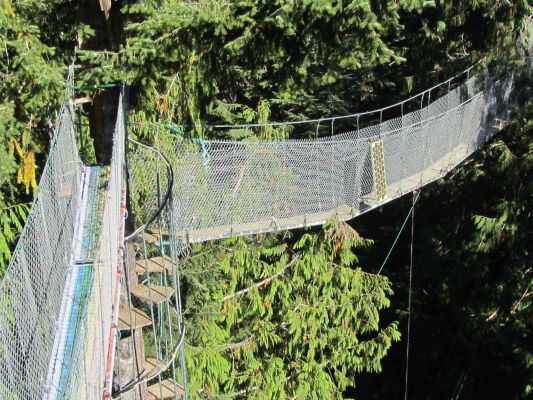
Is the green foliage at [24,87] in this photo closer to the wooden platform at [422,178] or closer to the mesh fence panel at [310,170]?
the mesh fence panel at [310,170]

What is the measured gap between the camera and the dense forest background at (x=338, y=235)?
4.89 meters

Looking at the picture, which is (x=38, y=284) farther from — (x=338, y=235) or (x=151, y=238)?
(x=338, y=235)

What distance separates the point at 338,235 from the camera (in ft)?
29.0

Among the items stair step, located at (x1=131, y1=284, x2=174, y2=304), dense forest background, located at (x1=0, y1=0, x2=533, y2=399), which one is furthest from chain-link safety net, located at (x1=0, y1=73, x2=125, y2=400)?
dense forest background, located at (x1=0, y1=0, x2=533, y2=399)

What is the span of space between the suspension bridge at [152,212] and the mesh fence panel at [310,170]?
1 cm

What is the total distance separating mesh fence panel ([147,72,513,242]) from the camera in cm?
557

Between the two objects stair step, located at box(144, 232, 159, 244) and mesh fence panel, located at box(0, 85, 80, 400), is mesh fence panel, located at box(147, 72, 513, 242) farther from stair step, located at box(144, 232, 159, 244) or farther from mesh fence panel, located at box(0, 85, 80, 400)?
mesh fence panel, located at box(0, 85, 80, 400)

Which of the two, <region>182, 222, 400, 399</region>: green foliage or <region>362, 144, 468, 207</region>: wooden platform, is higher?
<region>362, 144, 468, 207</region>: wooden platform

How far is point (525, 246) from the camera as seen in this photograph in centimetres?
877

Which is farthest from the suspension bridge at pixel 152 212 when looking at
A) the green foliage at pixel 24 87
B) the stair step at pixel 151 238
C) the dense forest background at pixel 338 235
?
the dense forest background at pixel 338 235

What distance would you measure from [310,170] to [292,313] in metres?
3.06

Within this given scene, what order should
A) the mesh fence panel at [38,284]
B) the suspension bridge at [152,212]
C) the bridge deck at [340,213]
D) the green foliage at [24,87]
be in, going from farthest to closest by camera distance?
the bridge deck at [340,213] → the green foliage at [24,87] → the suspension bridge at [152,212] → the mesh fence panel at [38,284]

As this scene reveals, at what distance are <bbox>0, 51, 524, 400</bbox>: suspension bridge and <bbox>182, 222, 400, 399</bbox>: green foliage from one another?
1340 millimetres

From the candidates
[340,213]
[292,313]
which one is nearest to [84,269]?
[340,213]
